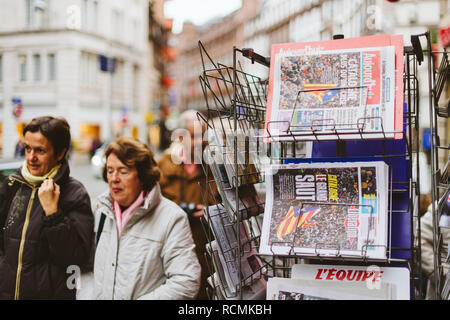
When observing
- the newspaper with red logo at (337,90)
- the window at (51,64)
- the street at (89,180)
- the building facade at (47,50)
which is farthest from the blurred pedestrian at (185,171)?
the window at (51,64)

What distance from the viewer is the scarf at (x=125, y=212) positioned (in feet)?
6.47

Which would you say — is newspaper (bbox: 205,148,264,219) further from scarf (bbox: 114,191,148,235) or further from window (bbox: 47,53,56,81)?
window (bbox: 47,53,56,81)

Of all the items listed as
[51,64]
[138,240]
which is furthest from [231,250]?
[51,64]

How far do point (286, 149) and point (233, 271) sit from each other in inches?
21.8

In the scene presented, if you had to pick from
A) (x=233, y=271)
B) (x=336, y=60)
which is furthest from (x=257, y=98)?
(x=233, y=271)

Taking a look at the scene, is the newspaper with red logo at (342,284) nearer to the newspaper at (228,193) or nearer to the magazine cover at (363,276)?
the magazine cover at (363,276)

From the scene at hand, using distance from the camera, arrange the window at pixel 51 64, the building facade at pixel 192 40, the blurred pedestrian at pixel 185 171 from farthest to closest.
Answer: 1. the building facade at pixel 192 40
2. the window at pixel 51 64
3. the blurred pedestrian at pixel 185 171

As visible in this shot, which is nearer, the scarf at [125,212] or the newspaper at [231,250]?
the newspaper at [231,250]

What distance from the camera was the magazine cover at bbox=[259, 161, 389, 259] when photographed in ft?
4.40

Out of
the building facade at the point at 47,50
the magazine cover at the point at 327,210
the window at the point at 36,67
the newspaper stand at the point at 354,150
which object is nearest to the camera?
the magazine cover at the point at 327,210

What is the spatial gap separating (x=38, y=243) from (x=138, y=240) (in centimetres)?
45

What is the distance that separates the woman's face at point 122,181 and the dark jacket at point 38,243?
0.64ft

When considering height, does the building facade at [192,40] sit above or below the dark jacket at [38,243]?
above

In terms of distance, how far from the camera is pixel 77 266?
204cm
